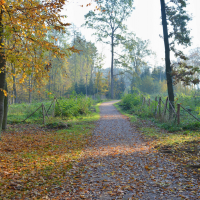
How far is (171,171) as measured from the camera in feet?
16.9

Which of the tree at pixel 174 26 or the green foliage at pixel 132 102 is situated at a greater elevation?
the tree at pixel 174 26

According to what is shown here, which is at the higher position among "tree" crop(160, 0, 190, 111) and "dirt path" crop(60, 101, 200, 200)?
"tree" crop(160, 0, 190, 111)

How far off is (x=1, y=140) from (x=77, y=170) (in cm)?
443

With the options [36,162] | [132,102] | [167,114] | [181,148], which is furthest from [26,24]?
[132,102]

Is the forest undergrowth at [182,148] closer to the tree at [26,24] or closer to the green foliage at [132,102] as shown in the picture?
the tree at [26,24]

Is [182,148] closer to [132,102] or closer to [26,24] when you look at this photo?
[26,24]

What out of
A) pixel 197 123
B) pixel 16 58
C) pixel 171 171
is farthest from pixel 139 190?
pixel 197 123

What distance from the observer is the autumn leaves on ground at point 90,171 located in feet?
13.1

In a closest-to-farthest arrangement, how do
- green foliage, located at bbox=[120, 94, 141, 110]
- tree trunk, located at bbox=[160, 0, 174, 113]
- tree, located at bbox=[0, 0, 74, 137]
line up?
tree, located at bbox=[0, 0, 74, 137] → tree trunk, located at bbox=[160, 0, 174, 113] → green foliage, located at bbox=[120, 94, 141, 110]

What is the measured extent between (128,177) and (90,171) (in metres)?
1.10

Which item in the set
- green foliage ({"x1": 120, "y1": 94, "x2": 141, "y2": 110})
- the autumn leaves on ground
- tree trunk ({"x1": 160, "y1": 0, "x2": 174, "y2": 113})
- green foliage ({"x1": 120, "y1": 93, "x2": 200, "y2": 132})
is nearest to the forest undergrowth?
the autumn leaves on ground

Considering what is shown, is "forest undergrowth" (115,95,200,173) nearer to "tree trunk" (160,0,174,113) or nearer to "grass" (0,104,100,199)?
"grass" (0,104,100,199)

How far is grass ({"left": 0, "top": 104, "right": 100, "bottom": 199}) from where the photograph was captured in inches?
159

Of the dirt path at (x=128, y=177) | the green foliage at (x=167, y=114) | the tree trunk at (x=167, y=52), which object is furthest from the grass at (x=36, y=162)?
the tree trunk at (x=167, y=52)
